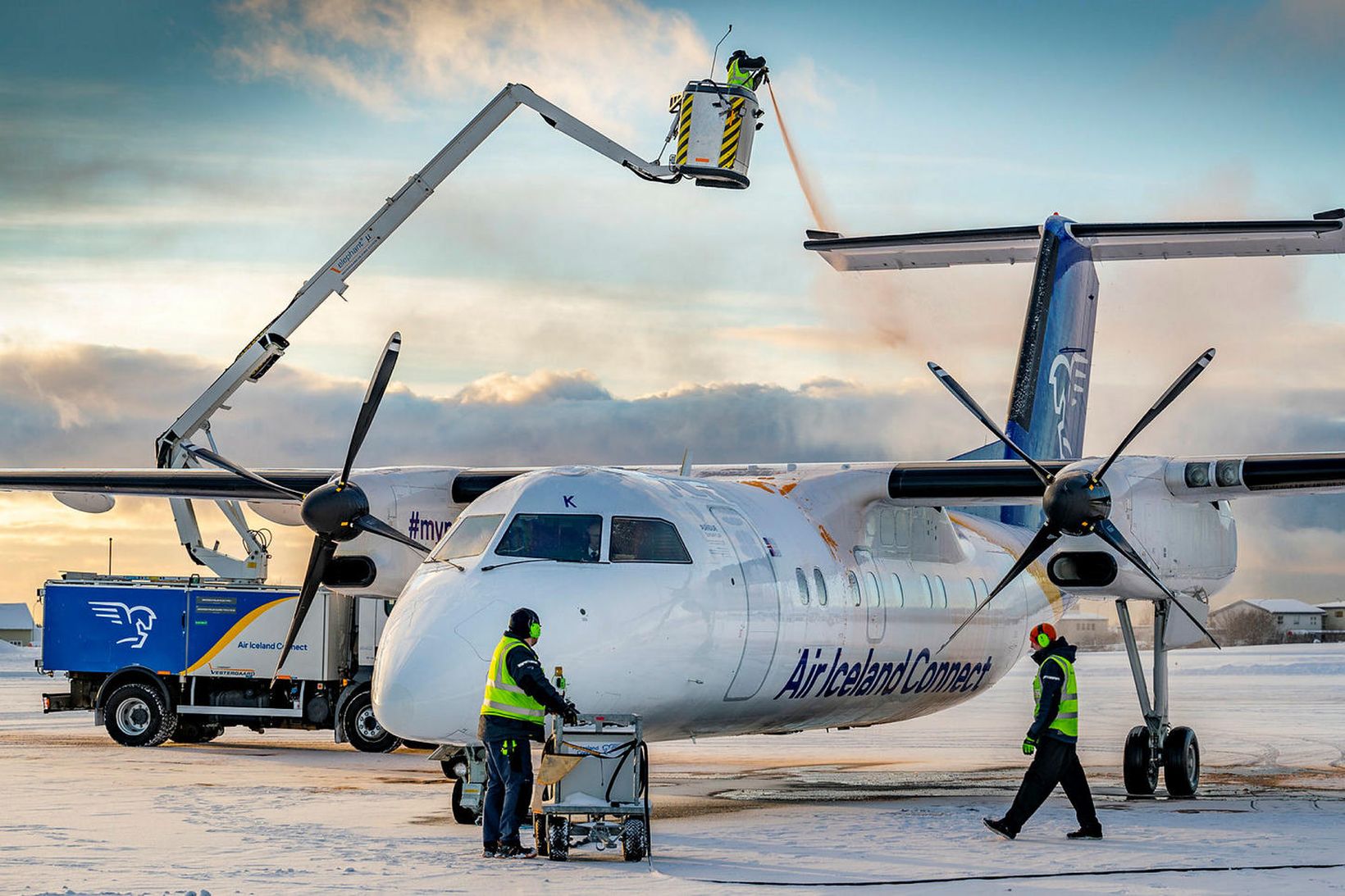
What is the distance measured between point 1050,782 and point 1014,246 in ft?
34.6

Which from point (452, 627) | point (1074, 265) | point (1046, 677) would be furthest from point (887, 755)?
point (452, 627)

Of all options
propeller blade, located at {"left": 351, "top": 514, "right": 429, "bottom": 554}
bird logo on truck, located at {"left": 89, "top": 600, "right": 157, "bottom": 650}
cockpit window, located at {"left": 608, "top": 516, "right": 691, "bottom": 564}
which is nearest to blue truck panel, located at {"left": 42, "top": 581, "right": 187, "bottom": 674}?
bird logo on truck, located at {"left": 89, "top": 600, "right": 157, "bottom": 650}

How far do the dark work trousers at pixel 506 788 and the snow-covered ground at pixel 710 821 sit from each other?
29 cm

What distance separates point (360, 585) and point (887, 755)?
8.54 meters

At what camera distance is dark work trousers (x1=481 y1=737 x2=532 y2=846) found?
10.2 m

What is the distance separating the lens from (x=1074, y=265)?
20375 millimetres

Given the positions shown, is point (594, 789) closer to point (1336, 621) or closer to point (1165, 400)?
point (1165, 400)

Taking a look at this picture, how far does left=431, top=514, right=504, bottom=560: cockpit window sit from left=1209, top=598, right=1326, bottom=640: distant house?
89.6 m

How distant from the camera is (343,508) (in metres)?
Result: 14.2

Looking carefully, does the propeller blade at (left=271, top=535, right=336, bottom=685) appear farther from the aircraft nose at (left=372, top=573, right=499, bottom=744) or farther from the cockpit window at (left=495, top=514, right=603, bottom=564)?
the aircraft nose at (left=372, top=573, right=499, bottom=744)

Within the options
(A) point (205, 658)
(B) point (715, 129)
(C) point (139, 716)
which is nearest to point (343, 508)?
(A) point (205, 658)

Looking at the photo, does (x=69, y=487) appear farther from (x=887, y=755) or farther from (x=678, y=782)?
(x=887, y=755)

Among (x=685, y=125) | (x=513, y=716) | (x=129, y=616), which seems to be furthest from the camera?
(x=685, y=125)

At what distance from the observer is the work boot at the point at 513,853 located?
10.2 metres
